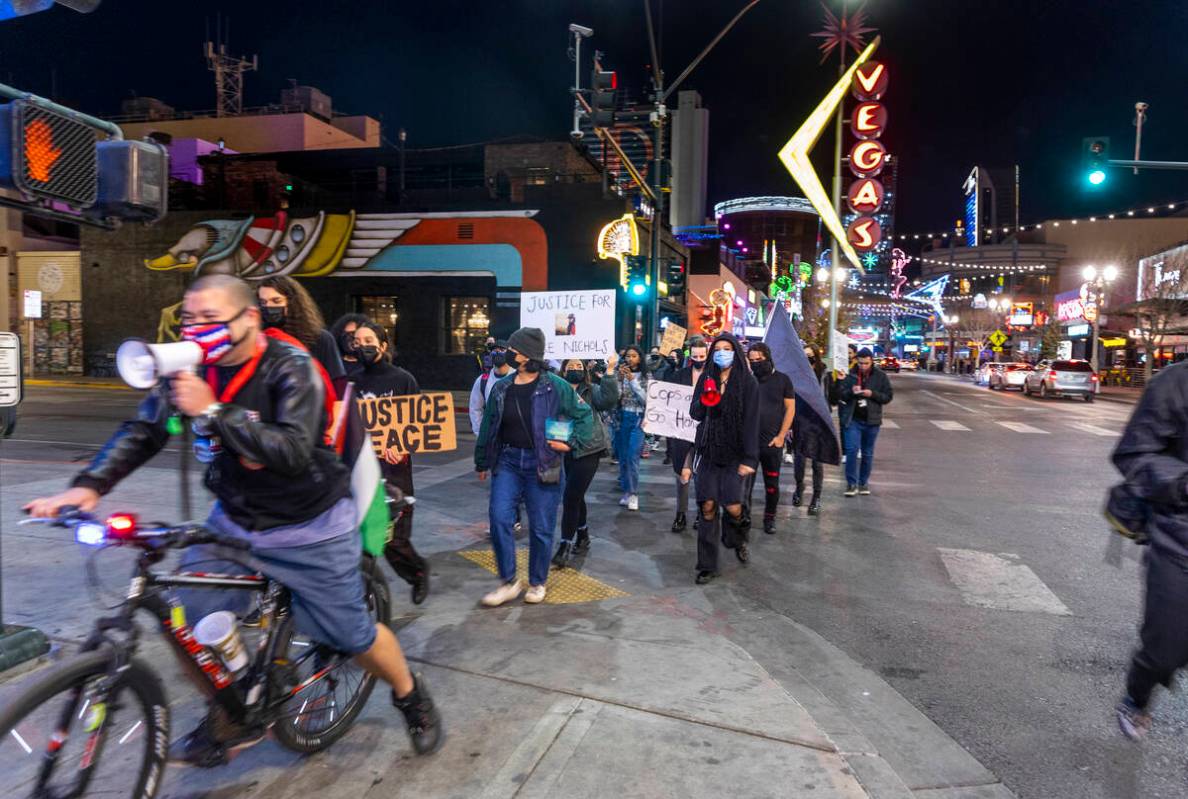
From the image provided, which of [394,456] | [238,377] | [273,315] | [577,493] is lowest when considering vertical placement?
[577,493]

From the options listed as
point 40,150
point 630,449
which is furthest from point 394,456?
point 630,449

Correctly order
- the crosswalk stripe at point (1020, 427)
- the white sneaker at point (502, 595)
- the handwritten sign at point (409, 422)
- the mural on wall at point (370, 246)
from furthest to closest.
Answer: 1. the mural on wall at point (370, 246)
2. the crosswalk stripe at point (1020, 427)
3. the handwritten sign at point (409, 422)
4. the white sneaker at point (502, 595)

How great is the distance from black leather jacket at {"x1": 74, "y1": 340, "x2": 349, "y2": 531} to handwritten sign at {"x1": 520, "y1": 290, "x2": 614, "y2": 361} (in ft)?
21.3

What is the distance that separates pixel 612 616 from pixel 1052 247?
9135cm

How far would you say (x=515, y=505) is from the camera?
17.3ft

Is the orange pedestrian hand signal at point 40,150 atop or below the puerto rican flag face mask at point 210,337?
atop

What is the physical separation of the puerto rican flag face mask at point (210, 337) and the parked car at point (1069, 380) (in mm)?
34809

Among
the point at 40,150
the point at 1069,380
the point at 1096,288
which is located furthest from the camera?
the point at 1096,288

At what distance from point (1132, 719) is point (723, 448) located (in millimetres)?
3124

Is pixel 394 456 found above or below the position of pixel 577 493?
above

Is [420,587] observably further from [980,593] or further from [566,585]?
[980,593]

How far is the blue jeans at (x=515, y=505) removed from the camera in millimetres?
5133

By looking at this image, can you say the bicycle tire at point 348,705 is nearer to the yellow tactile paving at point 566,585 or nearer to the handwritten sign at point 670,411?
the yellow tactile paving at point 566,585

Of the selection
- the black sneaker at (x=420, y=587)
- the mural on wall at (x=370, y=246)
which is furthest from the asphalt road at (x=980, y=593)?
the mural on wall at (x=370, y=246)
